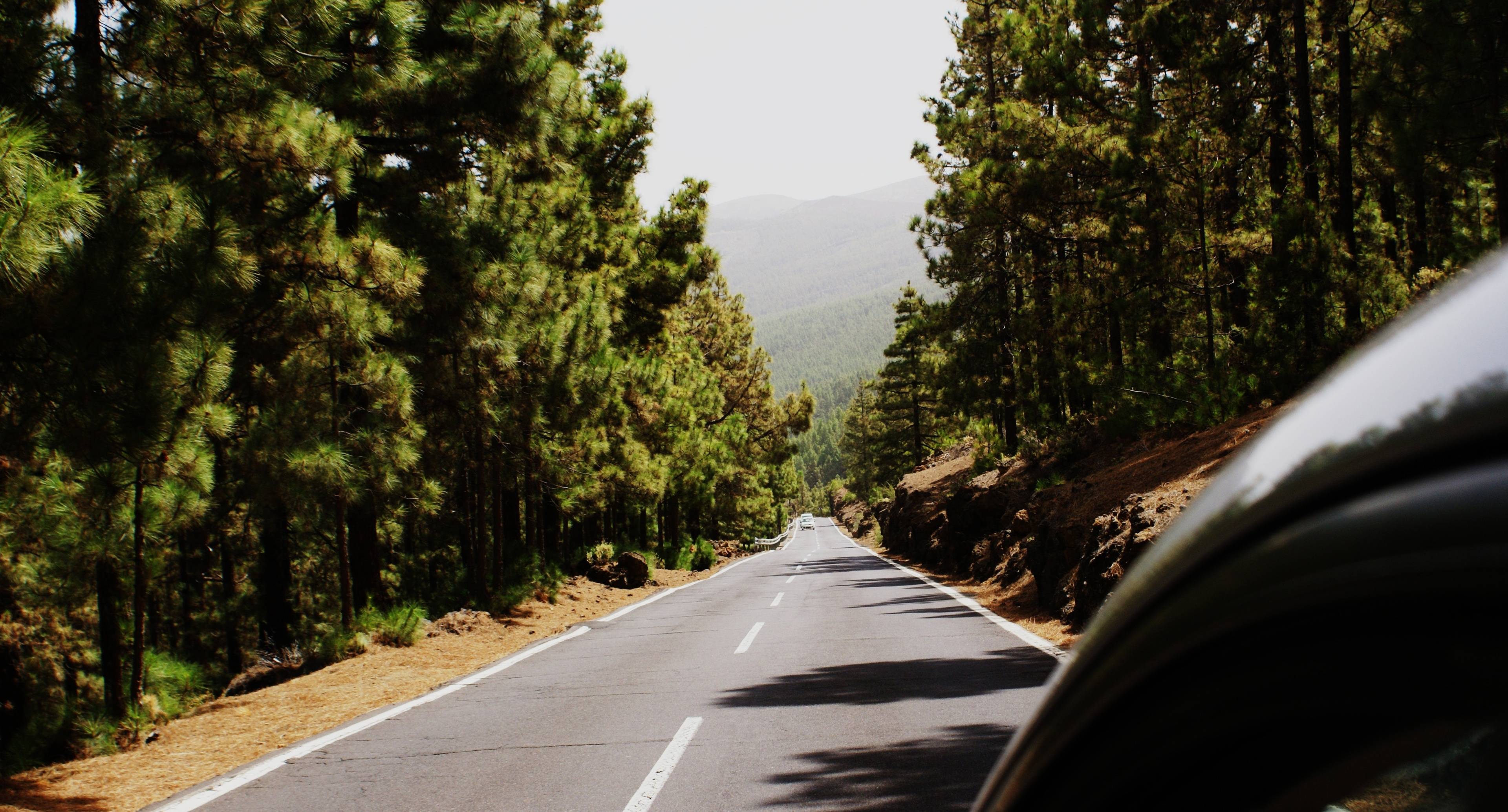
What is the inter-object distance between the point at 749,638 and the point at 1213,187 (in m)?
11.6

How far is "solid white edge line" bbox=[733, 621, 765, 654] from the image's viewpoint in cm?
1071

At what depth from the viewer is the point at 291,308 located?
11.2m

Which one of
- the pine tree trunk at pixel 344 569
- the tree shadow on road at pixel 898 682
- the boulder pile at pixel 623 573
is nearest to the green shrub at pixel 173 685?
the pine tree trunk at pixel 344 569

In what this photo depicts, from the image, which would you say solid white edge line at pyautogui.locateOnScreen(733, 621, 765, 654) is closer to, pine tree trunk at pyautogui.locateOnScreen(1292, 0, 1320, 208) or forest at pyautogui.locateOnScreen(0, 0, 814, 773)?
forest at pyautogui.locateOnScreen(0, 0, 814, 773)

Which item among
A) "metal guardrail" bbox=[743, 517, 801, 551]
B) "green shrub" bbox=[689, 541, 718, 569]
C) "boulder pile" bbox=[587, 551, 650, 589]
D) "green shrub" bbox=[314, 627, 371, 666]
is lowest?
"metal guardrail" bbox=[743, 517, 801, 551]

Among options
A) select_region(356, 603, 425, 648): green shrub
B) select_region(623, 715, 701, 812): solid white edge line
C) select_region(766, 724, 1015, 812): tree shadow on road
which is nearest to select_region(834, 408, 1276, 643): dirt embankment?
select_region(766, 724, 1015, 812): tree shadow on road

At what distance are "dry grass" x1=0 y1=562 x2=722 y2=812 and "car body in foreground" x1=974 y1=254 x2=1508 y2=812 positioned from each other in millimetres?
6917

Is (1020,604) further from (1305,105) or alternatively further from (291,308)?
(291,308)

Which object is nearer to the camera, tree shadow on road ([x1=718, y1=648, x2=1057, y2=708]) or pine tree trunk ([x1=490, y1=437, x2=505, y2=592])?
tree shadow on road ([x1=718, y1=648, x2=1057, y2=708])

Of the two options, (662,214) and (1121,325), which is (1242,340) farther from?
(662,214)

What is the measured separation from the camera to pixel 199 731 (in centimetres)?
806

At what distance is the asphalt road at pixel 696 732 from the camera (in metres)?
5.21

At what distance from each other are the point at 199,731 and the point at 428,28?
9458 mm

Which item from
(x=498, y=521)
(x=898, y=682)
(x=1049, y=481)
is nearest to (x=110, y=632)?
(x=898, y=682)
